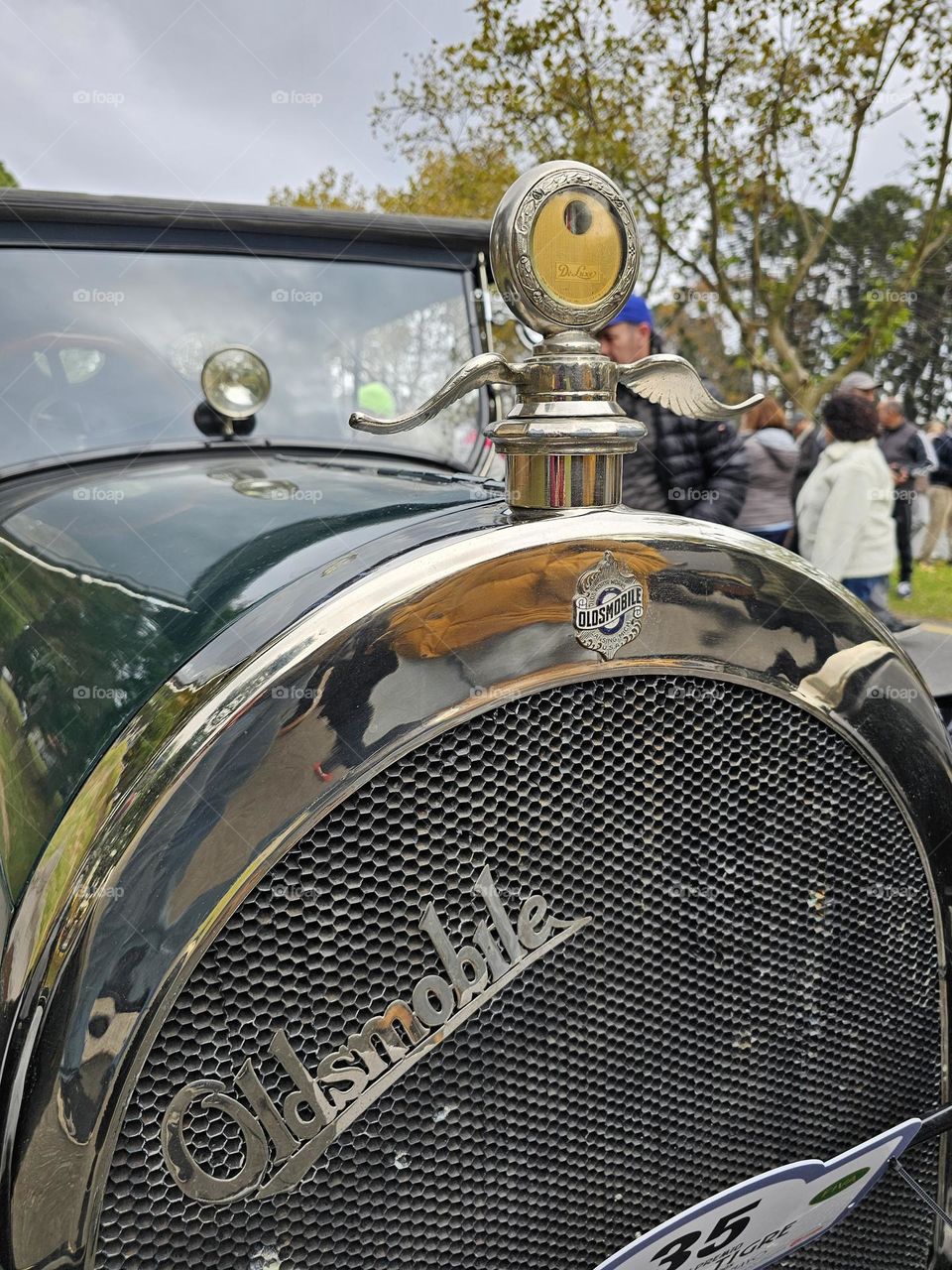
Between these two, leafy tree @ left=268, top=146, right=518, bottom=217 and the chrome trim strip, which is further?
leafy tree @ left=268, top=146, right=518, bottom=217

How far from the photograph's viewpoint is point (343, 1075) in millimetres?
1099

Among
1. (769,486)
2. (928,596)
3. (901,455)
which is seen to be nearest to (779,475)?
(769,486)

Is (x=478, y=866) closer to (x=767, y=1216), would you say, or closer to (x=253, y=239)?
(x=767, y=1216)

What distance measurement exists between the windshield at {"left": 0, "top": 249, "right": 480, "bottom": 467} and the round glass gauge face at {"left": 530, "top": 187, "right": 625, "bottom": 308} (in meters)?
1.12

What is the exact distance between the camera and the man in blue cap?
354 cm

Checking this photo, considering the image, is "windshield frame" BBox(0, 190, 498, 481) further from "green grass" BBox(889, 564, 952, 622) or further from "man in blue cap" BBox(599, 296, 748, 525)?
"green grass" BBox(889, 564, 952, 622)

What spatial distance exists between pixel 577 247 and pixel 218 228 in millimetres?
1389

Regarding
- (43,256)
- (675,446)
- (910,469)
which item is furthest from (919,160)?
(43,256)

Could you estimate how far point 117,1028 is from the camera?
102cm

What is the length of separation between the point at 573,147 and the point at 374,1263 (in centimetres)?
829

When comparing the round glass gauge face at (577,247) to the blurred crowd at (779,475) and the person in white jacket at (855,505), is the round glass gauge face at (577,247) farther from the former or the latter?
the person in white jacket at (855,505)

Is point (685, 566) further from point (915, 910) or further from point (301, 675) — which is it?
point (915, 910)

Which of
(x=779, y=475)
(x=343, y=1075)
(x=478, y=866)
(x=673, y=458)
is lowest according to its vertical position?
(x=343, y=1075)

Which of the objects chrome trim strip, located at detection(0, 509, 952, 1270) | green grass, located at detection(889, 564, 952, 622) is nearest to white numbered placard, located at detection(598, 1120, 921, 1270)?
chrome trim strip, located at detection(0, 509, 952, 1270)
